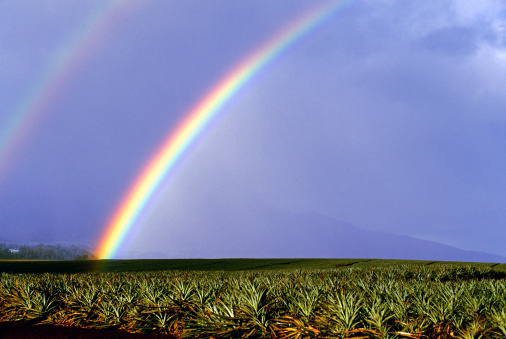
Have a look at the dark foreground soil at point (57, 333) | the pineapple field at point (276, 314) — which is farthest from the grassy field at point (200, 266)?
the dark foreground soil at point (57, 333)

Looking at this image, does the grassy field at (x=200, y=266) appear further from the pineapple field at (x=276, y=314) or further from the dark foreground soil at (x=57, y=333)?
the dark foreground soil at (x=57, y=333)

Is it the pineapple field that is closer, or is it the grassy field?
the pineapple field

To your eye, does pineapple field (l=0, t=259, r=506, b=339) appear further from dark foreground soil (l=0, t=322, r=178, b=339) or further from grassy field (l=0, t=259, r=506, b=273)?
grassy field (l=0, t=259, r=506, b=273)

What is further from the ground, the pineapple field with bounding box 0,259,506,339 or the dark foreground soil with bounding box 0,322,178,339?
the pineapple field with bounding box 0,259,506,339

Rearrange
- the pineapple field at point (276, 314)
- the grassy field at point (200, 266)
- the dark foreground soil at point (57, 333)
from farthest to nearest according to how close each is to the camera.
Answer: the grassy field at point (200, 266), the dark foreground soil at point (57, 333), the pineapple field at point (276, 314)

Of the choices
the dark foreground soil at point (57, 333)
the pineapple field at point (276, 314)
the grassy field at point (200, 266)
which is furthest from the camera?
the grassy field at point (200, 266)

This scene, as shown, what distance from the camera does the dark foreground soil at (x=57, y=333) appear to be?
6.83 meters

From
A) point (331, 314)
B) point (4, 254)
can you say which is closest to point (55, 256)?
point (4, 254)

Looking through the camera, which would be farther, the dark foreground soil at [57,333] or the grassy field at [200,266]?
the grassy field at [200,266]

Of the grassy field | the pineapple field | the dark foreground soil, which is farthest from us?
the grassy field

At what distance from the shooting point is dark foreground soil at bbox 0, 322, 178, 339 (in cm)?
683

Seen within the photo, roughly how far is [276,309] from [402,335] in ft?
6.81

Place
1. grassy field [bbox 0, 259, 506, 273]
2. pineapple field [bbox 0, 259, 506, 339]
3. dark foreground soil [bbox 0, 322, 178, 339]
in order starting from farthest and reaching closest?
grassy field [bbox 0, 259, 506, 273]
dark foreground soil [bbox 0, 322, 178, 339]
pineapple field [bbox 0, 259, 506, 339]

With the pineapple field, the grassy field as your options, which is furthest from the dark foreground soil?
the grassy field
